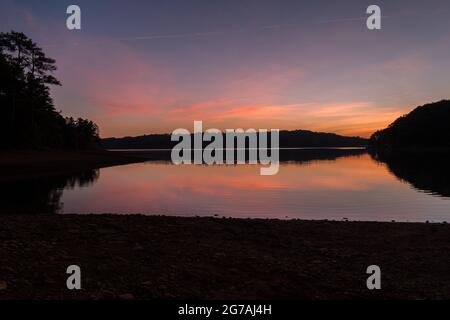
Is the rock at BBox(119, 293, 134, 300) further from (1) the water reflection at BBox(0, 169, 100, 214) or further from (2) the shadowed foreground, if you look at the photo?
(1) the water reflection at BBox(0, 169, 100, 214)

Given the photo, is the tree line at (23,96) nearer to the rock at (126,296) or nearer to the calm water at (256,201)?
the calm water at (256,201)

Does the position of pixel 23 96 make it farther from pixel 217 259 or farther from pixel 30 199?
pixel 217 259

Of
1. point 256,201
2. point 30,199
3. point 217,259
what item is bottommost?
point 256,201

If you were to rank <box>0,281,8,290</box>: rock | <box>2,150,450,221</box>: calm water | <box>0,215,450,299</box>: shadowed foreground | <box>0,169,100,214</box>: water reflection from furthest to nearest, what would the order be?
<box>2,150,450,221</box>: calm water < <box>0,169,100,214</box>: water reflection < <box>0,215,450,299</box>: shadowed foreground < <box>0,281,8,290</box>: rock

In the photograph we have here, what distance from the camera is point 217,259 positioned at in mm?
9961

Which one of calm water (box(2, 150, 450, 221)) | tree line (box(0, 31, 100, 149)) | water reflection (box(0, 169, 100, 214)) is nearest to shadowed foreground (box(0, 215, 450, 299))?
calm water (box(2, 150, 450, 221))

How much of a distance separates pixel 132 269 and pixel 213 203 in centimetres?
1847

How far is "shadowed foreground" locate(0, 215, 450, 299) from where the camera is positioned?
309 inches

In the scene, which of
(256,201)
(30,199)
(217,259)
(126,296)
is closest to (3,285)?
(126,296)

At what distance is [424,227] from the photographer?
1461 cm

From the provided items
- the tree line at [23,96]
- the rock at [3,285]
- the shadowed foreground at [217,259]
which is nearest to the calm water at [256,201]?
the shadowed foreground at [217,259]

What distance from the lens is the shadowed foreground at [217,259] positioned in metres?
7.84

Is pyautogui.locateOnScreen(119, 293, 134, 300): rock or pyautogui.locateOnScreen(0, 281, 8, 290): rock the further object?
pyautogui.locateOnScreen(0, 281, 8, 290): rock
